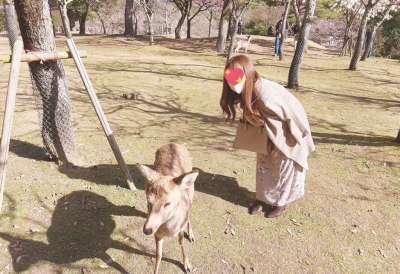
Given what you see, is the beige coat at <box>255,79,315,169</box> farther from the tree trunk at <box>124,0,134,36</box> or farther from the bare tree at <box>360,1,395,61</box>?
the tree trunk at <box>124,0,134,36</box>

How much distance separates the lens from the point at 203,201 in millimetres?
5852

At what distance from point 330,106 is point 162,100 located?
5.04 meters

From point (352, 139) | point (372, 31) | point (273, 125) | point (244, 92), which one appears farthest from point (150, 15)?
point (244, 92)

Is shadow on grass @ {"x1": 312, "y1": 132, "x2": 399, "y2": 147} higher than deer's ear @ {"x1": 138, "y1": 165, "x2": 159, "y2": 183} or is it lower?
lower

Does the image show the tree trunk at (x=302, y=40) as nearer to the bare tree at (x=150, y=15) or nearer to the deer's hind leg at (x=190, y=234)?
the deer's hind leg at (x=190, y=234)

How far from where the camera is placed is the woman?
14.3 ft

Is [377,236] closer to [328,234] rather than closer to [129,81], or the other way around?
[328,234]

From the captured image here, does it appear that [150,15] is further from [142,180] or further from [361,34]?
[142,180]

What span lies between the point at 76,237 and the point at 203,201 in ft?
6.31

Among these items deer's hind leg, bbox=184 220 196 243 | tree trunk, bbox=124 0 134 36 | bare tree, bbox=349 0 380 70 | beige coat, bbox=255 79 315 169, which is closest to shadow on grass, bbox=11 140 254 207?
deer's hind leg, bbox=184 220 196 243

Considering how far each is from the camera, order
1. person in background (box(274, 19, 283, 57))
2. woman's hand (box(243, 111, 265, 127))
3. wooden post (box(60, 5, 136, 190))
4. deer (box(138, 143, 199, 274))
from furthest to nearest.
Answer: person in background (box(274, 19, 283, 57))
wooden post (box(60, 5, 136, 190))
woman's hand (box(243, 111, 265, 127))
deer (box(138, 143, 199, 274))

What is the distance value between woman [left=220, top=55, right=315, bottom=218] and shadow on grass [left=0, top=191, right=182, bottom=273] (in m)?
1.69

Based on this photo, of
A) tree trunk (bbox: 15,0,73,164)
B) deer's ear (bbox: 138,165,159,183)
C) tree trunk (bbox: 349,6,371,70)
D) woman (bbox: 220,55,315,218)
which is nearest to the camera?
deer's ear (bbox: 138,165,159,183)

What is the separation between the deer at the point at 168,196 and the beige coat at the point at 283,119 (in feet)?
3.88
